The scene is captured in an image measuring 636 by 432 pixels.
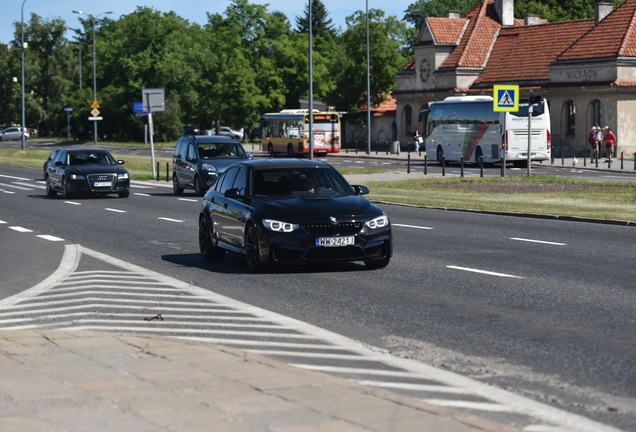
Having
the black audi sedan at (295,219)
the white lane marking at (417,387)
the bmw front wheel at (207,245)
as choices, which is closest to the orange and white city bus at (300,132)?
the bmw front wheel at (207,245)

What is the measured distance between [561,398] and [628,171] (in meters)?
46.3

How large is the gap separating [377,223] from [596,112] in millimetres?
56438

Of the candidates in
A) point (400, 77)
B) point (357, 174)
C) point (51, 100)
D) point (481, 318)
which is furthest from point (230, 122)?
point (481, 318)

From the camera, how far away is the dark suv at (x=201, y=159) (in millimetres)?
38156

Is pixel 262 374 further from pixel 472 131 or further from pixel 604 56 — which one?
pixel 604 56

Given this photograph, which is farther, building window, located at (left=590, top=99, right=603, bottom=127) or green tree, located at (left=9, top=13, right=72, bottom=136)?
green tree, located at (left=9, top=13, right=72, bottom=136)

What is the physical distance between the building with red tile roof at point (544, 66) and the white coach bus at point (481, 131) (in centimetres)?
248

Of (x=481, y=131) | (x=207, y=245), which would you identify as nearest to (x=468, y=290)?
(x=207, y=245)

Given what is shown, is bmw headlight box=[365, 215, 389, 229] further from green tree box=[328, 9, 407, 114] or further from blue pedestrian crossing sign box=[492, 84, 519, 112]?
green tree box=[328, 9, 407, 114]

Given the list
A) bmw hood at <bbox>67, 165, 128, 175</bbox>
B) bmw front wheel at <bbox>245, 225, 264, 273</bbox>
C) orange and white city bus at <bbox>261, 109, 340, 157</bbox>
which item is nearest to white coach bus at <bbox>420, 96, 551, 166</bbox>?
orange and white city bus at <bbox>261, 109, 340, 157</bbox>

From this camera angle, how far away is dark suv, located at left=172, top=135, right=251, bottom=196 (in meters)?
38.2

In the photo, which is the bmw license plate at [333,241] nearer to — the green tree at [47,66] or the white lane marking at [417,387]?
the white lane marking at [417,387]

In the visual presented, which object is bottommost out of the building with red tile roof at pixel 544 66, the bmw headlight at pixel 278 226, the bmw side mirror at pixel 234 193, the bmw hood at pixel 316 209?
the bmw headlight at pixel 278 226

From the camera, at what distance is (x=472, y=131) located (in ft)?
207
